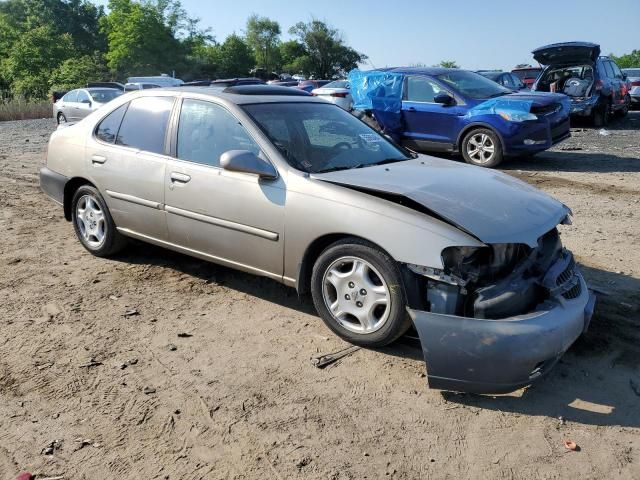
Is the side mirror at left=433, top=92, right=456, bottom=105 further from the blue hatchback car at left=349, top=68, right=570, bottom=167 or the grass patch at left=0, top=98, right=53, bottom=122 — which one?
the grass patch at left=0, top=98, right=53, bottom=122

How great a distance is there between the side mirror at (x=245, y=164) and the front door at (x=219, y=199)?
0.09 m

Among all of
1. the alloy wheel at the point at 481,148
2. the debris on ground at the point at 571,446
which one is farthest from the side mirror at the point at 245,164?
the alloy wheel at the point at 481,148

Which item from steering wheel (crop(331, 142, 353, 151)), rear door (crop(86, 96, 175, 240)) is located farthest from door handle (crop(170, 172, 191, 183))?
steering wheel (crop(331, 142, 353, 151))

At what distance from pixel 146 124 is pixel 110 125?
0.53 meters

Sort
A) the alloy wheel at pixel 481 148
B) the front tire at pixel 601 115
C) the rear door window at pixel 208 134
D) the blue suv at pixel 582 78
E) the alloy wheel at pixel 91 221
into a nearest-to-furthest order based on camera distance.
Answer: the rear door window at pixel 208 134
the alloy wheel at pixel 91 221
the alloy wheel at pixel 481 148
the blue suv at pixel 582 78
the front tire at pixel 601 115

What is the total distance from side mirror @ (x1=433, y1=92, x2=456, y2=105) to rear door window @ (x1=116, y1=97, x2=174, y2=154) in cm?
664

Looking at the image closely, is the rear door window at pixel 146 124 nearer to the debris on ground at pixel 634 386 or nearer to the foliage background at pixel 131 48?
the debris on ground at pixel 634 386

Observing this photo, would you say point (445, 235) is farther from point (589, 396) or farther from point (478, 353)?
point (589, 396)

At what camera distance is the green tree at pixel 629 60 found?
145 feet

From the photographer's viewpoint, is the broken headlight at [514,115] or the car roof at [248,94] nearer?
the car roof at [248,94]

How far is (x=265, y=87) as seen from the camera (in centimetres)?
497

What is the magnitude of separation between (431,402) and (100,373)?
6.39ft

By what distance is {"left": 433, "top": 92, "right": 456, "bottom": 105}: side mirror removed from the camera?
10406 mm

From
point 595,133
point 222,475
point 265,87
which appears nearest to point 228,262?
point 265,87
